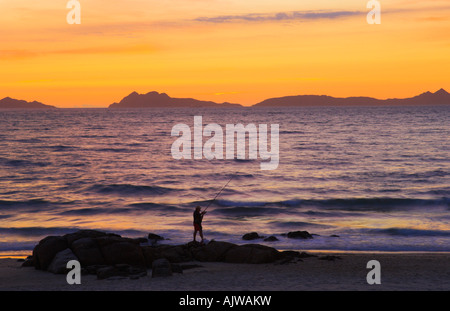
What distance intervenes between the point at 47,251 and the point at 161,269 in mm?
4053

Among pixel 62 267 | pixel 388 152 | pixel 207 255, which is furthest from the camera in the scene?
pixel 388 152

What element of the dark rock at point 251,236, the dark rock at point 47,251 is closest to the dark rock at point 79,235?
the dark rock at point 47,251

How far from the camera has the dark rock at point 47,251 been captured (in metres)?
15.5

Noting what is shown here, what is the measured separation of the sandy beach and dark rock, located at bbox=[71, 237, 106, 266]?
90cm

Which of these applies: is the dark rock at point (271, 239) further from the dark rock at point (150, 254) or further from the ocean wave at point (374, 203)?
the ocean wave at point (374, 203)

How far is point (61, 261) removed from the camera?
595 inches

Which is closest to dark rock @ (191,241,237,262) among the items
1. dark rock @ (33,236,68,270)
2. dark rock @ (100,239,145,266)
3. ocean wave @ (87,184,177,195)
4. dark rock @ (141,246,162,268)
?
dark rock @ (141,246,162,268)

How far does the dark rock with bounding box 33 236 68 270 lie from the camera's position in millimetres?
15461

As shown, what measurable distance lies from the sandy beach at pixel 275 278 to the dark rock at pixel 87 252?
0.90 meters

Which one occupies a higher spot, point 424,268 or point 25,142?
point 25,142
